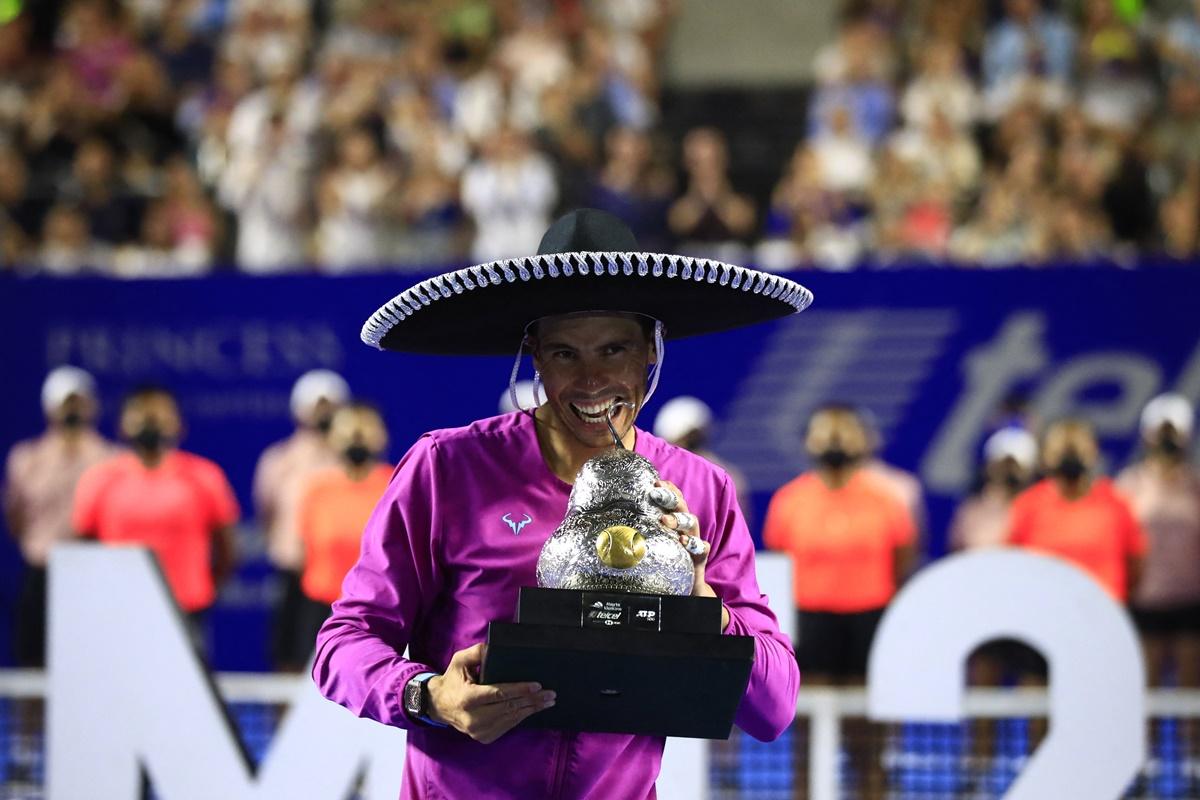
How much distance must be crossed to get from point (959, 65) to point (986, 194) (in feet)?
5.16

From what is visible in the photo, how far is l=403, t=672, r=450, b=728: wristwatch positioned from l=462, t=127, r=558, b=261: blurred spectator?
314 inches

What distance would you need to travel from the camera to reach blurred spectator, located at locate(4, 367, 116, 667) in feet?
30.9

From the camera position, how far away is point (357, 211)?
11.2 m

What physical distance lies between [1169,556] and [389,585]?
245 inches

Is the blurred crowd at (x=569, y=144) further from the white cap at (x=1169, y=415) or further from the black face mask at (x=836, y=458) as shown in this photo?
the black face mask at (x=836, y=458)

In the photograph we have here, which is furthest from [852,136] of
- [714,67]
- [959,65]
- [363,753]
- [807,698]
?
[363,753]

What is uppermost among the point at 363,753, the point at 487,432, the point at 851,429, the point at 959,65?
the point at 959,65

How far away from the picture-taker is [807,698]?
543 cm

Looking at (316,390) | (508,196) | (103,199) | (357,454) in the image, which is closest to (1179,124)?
(508,196)

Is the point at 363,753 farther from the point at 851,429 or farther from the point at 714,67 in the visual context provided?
the point at 714,67

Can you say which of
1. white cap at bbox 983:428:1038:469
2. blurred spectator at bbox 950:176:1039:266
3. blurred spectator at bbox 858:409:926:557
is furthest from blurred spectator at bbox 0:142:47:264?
white cap at bbox 983:428:1038:469

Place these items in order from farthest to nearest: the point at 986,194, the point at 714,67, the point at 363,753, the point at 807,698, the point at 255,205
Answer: the point at 714,67 < the point at 255,205 < the point at 986,194 < the point at 807,698 < the point at 363,753

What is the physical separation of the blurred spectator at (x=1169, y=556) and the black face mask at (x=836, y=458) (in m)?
1.39

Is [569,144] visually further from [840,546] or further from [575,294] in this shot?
[575,294]
